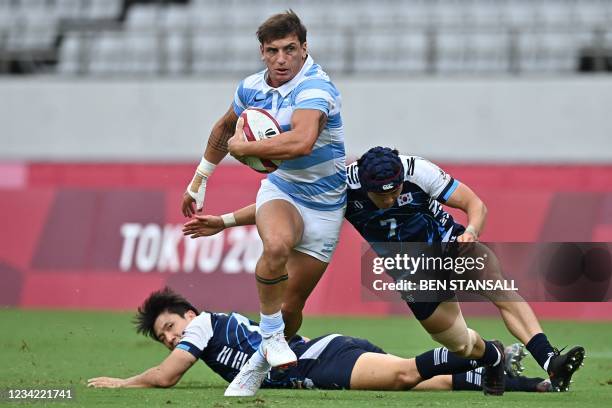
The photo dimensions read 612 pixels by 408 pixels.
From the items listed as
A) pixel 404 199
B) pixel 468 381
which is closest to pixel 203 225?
pixel 404 199

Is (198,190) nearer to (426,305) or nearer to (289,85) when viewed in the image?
(289,85)

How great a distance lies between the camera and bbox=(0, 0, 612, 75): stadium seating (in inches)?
754

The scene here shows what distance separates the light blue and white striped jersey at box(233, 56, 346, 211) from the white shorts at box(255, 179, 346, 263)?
0.03 m

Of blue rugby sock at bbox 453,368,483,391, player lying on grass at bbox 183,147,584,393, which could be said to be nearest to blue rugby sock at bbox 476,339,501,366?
A: player lying on grass at bbox 183,147,584,393

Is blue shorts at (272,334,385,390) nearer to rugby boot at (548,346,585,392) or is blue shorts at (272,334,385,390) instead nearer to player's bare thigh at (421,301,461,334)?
player's bare thigh at (421,301,461,334)

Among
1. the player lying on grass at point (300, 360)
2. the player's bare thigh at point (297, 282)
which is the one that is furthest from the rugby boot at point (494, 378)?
the player's bare thigh at point (297, 282)

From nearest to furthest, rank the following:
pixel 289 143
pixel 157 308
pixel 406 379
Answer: pixel 289 143 → pixel 406 379 → pixel 157 308

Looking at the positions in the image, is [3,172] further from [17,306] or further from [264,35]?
[264,35]

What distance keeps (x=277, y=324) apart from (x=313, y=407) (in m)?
0.74

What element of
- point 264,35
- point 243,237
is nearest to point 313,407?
point 264,35

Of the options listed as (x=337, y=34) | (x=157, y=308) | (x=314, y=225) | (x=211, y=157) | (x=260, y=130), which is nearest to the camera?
(x=260, y=130)

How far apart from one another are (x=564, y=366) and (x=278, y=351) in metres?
1.70

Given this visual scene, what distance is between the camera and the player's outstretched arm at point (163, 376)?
7.54 m

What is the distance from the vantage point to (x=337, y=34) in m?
19.4
